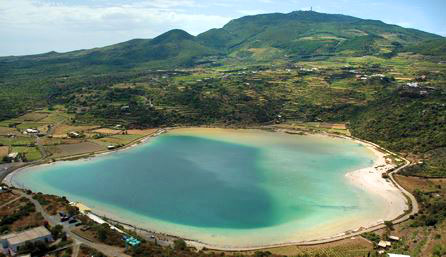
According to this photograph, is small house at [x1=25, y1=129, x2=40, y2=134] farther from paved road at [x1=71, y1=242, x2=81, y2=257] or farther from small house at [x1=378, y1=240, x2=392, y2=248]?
small house at [x1=378, y1=240, x2=392, y2=248]

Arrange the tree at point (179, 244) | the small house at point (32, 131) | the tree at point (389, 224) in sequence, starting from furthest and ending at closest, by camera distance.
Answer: the small house at point (32, 131)
the tree at point (389, 224)
the tree at point (179, 244)

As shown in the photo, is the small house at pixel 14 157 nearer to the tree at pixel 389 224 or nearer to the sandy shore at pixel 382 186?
the sandy shore at pixel 382 186

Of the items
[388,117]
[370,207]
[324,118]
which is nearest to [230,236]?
[370,207]

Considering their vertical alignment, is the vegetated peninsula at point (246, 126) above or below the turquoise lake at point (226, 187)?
above

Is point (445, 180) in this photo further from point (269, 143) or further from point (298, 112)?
point (298, 112)

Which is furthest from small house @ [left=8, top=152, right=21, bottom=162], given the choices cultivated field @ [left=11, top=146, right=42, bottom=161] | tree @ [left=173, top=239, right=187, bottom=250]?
tree @ [left=173, top=239, right=187, bottom=250]

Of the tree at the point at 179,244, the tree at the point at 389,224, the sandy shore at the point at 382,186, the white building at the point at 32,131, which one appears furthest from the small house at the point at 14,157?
the tree at the point at 389,224

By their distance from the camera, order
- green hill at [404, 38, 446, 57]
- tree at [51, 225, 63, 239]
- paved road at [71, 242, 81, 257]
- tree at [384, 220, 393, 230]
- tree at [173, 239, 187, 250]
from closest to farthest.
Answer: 1. paved road at [71, 242, 81, 257]
2. tree at [51, 225, 63, 239]
3. tree at [173, 239, 187, 250]
4. tree at [384, 220, 393, 230]
5. green hill at [404, 38, 446, 57]
